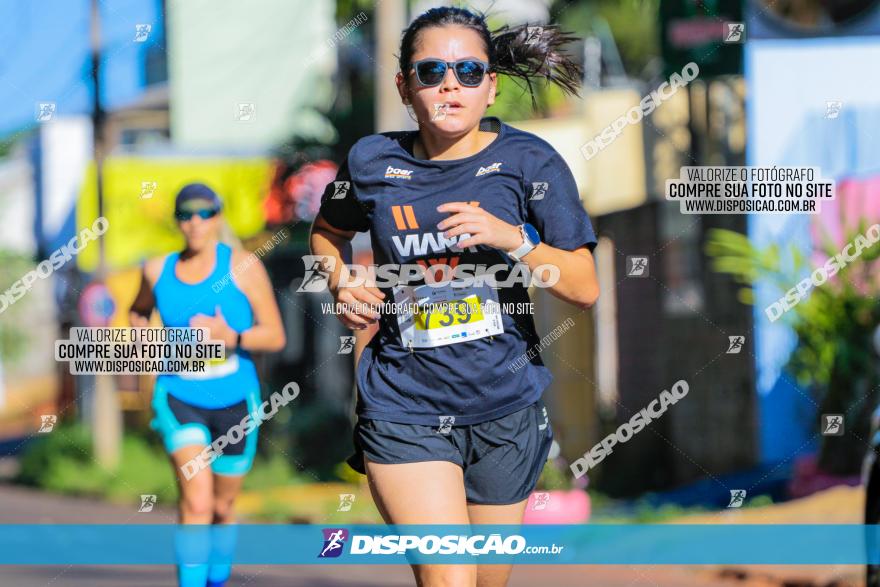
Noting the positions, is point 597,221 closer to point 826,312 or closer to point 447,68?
point 826,312

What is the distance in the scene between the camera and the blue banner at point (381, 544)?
5594mm

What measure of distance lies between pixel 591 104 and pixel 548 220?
8.92 metres

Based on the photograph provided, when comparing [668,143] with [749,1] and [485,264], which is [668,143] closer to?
[749,1]

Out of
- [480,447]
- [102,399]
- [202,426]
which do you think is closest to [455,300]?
[480,447]

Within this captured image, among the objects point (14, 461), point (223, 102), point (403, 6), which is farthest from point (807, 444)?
point (14, 461)

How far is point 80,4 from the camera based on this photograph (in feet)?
34.6

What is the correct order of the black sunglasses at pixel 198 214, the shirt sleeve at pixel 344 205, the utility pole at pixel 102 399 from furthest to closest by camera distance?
the utility pole at pixel 102 399
the black sunglasses at pixel 198 214
the shirt sleeve at pixel 344 205

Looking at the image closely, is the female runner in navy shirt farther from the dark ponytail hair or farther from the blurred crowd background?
the blurred crowd background

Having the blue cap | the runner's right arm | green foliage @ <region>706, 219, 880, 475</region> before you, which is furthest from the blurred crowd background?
the runner's right arm

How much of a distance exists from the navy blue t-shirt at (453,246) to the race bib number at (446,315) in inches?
0.8

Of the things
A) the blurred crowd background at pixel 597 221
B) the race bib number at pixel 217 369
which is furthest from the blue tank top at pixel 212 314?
the blurred crowd background at pixel 597 221

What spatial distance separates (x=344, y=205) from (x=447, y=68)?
55 cm

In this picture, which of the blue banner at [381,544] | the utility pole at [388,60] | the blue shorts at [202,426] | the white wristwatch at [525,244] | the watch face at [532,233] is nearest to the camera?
the white wristwatch at [525,244]

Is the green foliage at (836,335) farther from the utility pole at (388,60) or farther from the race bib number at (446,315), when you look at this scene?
the race bib number at (446,315)
